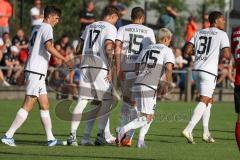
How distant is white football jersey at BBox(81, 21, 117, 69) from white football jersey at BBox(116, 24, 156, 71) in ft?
1.83

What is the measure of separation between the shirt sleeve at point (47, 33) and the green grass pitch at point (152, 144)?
6.05 ft

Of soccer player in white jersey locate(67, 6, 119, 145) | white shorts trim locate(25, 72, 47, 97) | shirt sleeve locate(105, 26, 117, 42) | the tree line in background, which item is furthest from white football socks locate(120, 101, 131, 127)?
the tree line in background

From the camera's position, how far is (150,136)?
17.5 meters

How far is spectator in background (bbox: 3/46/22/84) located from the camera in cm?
2841

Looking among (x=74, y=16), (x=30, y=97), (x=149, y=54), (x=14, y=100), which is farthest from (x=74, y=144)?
(x=74, y=16)

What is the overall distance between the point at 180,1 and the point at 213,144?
2293cm

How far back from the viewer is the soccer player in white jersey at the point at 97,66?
50.4 ft

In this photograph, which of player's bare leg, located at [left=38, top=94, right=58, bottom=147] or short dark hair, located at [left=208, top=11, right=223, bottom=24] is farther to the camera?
short dark hair, located at [left=208, top=11, right=223, bottom=24]

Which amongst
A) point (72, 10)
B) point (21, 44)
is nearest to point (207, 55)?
point (21, 44)

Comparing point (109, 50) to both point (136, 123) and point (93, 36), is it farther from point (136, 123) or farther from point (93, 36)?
point (136, 123)

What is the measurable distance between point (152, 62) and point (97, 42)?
1.07 m

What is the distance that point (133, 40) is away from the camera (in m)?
16.0

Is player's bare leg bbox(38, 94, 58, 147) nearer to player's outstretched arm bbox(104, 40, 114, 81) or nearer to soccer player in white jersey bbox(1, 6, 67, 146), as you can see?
soccer player in white jersey bbox(1, 6, 67, 146)

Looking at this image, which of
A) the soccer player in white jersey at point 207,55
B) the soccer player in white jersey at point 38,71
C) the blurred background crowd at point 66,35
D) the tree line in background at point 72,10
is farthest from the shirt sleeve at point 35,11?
the soccer player in white jersey at point 38,71
